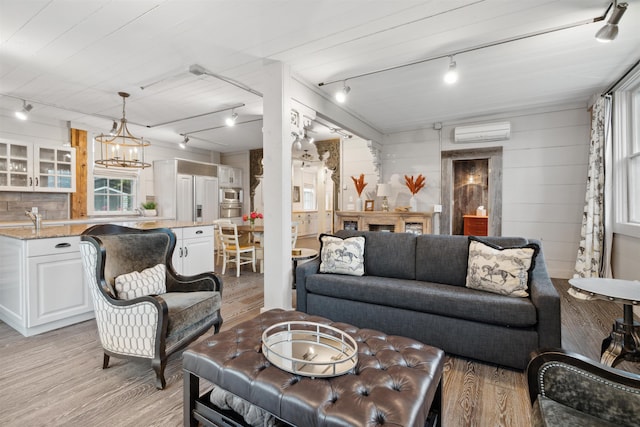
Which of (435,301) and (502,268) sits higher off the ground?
(502,268)

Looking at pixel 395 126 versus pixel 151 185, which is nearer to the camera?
pixel 395 126

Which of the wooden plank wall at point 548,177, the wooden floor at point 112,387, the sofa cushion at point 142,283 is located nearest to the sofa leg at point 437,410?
the wooden floor at point 112,387

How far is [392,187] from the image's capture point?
5926 millimetres

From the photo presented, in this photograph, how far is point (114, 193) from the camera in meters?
6.19

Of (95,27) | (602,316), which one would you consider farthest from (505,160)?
(95,27)

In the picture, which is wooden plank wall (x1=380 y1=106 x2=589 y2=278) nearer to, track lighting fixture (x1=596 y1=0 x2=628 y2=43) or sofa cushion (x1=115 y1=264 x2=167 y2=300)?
track lighting fixture (x1=596 y1=0 x2=628 y2=43)

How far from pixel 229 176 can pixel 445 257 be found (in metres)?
6.24

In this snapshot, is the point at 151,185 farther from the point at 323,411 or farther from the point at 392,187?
the point at 323,411

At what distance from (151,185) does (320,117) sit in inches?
185

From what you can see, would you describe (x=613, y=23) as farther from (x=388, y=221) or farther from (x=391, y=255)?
(x=388, y=221)

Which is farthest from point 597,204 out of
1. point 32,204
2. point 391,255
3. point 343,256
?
point 32,204

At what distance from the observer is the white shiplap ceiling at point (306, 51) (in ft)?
7.62

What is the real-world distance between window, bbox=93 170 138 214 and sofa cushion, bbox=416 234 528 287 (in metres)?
6.04

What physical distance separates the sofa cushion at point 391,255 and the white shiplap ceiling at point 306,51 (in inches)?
72.5
